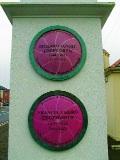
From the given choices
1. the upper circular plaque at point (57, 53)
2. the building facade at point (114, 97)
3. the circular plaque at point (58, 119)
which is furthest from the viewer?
the building facade at point (114, 97)

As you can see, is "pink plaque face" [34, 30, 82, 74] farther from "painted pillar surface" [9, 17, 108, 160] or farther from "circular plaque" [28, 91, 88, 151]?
"circular plaque" [28, 91, 88, 151]

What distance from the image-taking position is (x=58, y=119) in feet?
18.6

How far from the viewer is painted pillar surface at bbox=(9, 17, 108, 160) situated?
18.4 ft

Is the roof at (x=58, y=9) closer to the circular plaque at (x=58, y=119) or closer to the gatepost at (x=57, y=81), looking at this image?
the gatepost at (x=57, y=81)

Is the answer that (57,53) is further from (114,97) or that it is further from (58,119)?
(114,97)

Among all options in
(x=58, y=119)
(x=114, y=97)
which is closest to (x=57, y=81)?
(x=58, y=119)

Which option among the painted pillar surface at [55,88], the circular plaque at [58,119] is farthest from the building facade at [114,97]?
the circular plaque at [58,119]

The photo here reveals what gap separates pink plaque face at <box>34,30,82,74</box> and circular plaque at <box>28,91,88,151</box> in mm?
422

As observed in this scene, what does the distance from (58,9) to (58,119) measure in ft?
5.76

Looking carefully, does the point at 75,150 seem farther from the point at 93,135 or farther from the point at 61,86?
the point at 61,86

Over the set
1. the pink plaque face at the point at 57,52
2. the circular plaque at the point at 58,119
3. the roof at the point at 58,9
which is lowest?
the circular plaque at the point at 58,119

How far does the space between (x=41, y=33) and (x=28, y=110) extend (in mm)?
1255

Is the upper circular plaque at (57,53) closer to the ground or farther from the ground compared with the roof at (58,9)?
closer to the ground

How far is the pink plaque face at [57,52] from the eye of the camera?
18.8ft
